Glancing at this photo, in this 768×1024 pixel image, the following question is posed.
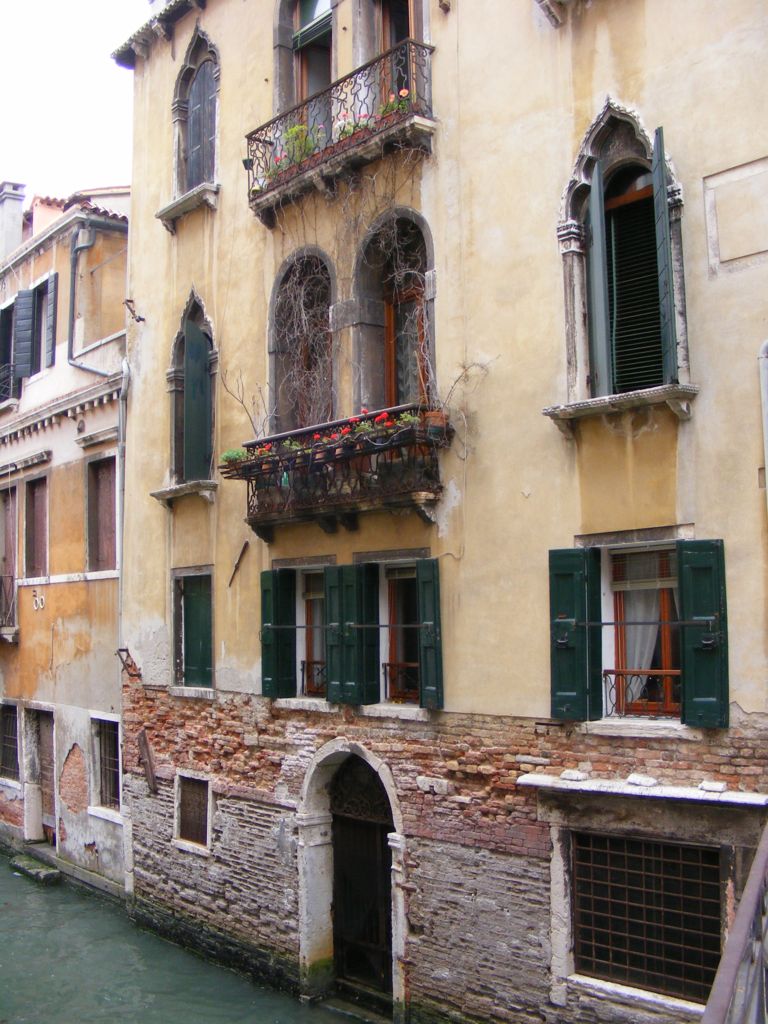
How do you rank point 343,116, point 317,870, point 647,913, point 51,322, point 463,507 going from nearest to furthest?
point 647,913 → point 463,507 → point 343,116 → point 317,870 → point 51,322

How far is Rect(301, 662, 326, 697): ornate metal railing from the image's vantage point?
37.4 ft

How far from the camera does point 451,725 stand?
9.55 meters

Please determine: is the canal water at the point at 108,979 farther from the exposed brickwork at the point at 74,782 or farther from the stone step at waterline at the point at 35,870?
the exposed brickwork at the point at 74,782

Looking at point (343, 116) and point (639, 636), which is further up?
point (343, 116)

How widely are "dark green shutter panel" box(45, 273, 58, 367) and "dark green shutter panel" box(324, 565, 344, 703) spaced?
8109 millimetres

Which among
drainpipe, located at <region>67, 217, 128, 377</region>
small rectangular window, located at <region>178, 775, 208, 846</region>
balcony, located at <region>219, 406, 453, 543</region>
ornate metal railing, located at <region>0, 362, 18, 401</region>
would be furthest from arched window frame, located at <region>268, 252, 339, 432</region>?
ornate metal railing, located at <region>0, 362, 18, 401</region>

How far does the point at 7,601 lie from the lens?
18094mm

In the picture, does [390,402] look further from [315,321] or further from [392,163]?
[392,163]

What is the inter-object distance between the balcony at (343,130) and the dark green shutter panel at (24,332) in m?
6.92

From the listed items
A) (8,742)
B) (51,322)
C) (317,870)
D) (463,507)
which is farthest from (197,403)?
(8,742)

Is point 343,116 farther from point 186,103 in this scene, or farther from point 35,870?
point 35,870

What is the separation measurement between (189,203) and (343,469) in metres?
4.52

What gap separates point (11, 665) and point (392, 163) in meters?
11.2

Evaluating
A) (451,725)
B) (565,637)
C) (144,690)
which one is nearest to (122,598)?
(144,690)
